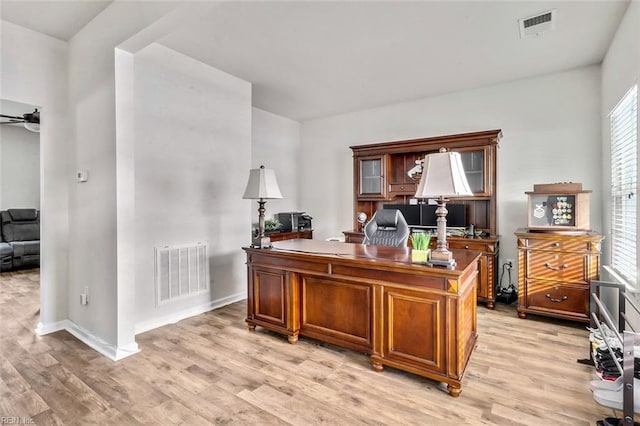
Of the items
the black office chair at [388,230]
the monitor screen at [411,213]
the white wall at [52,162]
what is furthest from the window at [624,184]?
the white wall at [52,162]

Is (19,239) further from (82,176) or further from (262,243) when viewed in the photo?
(262,243)

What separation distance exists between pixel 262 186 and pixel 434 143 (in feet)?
8.34

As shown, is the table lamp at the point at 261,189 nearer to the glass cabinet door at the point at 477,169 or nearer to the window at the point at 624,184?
the glass cabinet door at the point at 477,169

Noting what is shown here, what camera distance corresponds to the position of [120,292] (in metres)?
2.57

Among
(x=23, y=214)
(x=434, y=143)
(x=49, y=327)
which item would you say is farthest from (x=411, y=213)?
(x=23, y=214)

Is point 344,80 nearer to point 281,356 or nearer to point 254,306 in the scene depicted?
point 254,306

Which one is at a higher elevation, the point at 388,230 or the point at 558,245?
the point at 388,230

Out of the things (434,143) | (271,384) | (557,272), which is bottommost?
(271,384)

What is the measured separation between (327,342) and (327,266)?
27.2 inches

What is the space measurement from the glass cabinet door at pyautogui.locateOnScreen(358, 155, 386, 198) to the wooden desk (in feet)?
6.40

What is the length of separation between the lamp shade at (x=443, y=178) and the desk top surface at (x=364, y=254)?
1.58ft

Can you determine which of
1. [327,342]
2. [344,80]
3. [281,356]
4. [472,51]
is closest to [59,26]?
[344,80]

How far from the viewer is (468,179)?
4.14 m

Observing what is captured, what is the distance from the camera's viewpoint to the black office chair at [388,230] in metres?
3.32
